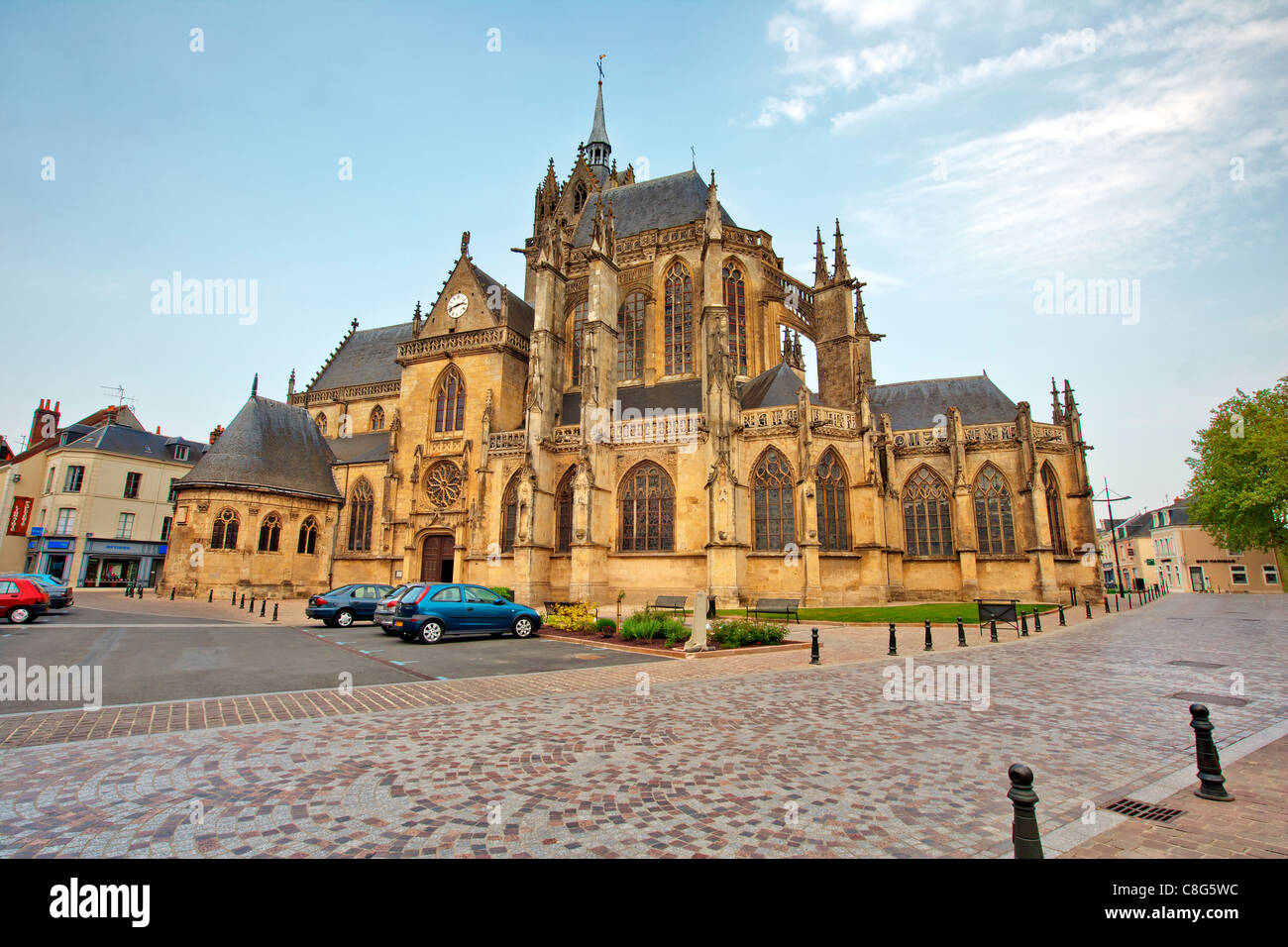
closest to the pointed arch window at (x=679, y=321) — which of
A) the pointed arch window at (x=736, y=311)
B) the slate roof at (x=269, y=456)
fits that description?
the pointed arch window at (x=736, y=311)

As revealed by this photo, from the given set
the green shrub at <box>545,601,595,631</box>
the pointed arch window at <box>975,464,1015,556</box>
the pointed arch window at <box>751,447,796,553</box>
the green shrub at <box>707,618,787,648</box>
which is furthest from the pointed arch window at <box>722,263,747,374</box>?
the green shrub at <box>707,618,787,648</box>

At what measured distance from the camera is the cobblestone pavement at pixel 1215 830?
342cm

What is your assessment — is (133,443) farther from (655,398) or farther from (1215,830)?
(1215,830)

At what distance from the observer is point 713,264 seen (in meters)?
25.5

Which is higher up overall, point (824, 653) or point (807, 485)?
point (807, 485)

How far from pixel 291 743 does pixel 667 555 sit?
19.0 metres

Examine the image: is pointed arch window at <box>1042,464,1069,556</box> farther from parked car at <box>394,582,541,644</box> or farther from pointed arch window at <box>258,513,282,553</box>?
pointed arch window at <box>258,513,282,553</box>

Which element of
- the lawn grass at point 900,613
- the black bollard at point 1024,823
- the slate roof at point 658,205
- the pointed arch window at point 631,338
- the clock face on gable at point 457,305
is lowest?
the lawn grass at point 900,613

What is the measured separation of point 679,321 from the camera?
97.2 feet

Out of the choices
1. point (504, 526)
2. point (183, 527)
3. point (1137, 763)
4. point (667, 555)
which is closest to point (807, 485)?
point (667, 555)

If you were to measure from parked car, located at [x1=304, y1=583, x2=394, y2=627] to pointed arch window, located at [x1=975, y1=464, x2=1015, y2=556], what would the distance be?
2424 centimetres

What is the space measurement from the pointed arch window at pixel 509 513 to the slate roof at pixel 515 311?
8791 mm

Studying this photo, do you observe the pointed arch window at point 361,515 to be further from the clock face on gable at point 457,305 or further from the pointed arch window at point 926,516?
the pointed arch window at point 926,516
